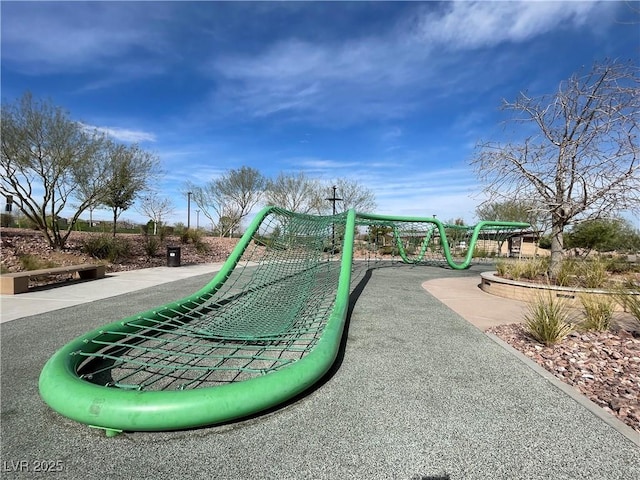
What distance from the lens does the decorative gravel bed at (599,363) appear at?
2598 millimetres

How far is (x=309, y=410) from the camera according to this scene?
2.44 m

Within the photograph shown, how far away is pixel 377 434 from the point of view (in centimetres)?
215

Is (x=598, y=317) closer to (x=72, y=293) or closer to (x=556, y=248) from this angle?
(x=556, y=248)

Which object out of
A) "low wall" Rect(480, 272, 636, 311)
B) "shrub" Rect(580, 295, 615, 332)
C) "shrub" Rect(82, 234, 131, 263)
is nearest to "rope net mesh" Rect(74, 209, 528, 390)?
"shrub" Rect(580, 295, 615, 332)

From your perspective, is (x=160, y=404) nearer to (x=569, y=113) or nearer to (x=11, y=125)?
(x=569, y=113)

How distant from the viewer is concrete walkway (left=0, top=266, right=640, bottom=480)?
71.8 inches

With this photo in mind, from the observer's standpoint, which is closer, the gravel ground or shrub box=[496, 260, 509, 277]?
the gravel ground

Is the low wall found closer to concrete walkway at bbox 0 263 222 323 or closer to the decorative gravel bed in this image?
the decorative gravel bed

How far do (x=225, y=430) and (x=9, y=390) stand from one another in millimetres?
1781

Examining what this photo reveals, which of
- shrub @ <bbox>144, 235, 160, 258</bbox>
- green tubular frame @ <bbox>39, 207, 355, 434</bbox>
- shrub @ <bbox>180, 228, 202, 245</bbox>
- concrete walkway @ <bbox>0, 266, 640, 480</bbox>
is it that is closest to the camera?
concrete walkway @ <bbox>0, 266, 640, 480</bbox>

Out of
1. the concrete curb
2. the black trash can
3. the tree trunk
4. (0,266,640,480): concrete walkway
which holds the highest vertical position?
the tree trunk

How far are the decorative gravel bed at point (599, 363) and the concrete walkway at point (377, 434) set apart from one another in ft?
0.73

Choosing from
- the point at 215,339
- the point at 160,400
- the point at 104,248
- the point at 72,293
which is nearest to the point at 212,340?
the point at 215,339

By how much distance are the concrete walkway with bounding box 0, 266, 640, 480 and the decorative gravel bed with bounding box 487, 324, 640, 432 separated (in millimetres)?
224
